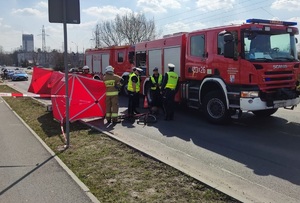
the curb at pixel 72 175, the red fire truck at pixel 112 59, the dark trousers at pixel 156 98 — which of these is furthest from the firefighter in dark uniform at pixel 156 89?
the curb at pixel 72 175

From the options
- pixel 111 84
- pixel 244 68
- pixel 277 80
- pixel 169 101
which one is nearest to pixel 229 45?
pixel 244 68

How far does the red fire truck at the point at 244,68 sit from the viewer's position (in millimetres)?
8852

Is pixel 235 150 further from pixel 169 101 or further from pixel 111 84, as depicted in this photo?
pixel 111 84

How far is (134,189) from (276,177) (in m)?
2.30

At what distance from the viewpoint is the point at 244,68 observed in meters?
8.91

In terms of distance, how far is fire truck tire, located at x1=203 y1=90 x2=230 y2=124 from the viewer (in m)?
9.65

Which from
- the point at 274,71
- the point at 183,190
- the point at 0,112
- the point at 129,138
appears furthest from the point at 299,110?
the point at 0,112

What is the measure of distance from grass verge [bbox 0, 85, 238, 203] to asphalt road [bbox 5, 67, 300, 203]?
0.24 meters

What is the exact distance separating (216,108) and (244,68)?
1517mm

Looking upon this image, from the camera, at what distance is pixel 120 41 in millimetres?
72625

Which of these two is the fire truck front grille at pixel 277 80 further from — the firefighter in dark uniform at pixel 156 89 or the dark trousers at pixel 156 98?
the dark trousers at pixel 156 98

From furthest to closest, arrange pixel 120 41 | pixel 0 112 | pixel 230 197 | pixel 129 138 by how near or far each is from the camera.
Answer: pixel 120 41 → pixel 0 112 → pixel 129 138 → pixel 230 197

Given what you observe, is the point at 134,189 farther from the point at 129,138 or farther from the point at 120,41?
the point at 120,41

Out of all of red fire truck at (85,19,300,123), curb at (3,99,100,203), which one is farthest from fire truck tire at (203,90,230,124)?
curb at (3,99,100,203)
